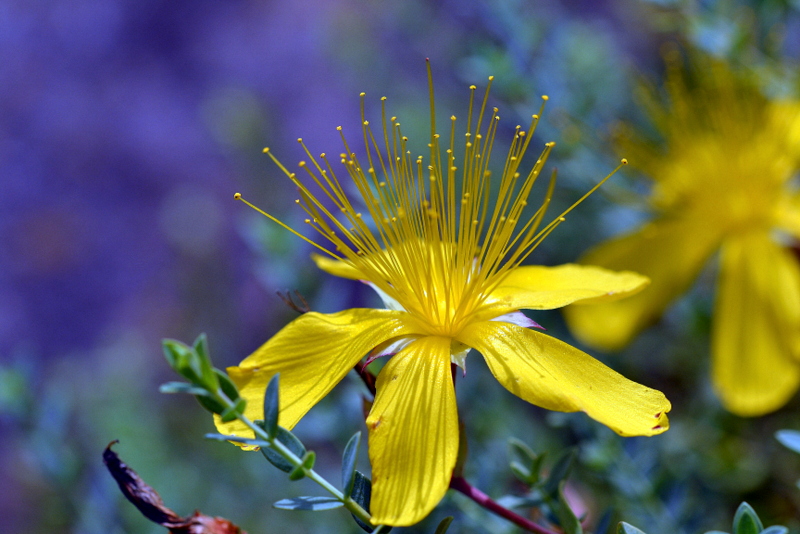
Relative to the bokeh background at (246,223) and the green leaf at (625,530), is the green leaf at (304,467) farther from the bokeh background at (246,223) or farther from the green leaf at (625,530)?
the bokeh background at (246,223)

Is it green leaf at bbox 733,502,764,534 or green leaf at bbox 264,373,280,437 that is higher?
green leaf at bbox 264,373,280,437

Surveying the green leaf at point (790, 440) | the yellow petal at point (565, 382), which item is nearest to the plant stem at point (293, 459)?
the yellow petal at point (565, 382)

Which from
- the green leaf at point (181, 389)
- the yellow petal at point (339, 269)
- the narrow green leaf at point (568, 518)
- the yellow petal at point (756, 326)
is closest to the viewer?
the green leaf at point (181, 389)

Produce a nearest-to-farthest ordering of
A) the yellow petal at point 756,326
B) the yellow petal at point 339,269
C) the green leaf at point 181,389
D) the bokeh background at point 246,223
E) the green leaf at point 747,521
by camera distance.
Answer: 1. the green leaf at point 181,389
2. the green leaf at point 747,521
3. the yellow petal at point 339,269
4. the yellow petal at point 756,326
5. the bokeh background at point 246,223

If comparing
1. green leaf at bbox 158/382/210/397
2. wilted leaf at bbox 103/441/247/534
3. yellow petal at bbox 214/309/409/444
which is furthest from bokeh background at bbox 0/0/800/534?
green leaf at bbox 158/382/210/397

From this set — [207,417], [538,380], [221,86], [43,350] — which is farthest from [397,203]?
[221,86]

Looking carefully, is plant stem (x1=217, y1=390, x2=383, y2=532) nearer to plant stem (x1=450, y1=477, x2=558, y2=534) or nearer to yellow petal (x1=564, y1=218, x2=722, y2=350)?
plant stem (x1=450, y1=477, x2=558, y2=534)
